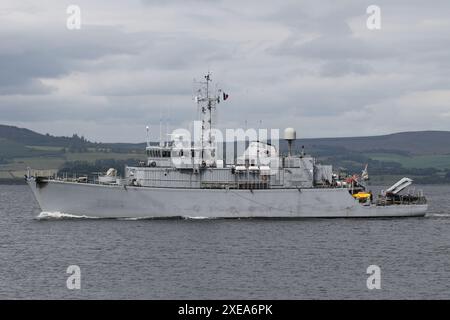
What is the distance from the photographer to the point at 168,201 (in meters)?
63.4

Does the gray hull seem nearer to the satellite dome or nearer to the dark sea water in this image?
the dark sea water

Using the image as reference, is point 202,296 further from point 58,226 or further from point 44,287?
point 58,226

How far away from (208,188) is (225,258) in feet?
54.3

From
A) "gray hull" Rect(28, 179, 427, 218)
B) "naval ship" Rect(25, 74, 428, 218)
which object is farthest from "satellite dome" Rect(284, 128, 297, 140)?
"gray hull" Rect(28, 179, 427, 218)

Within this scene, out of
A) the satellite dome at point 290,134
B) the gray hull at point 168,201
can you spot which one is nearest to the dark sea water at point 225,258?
the gray hull at point 168,201

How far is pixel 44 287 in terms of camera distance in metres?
40.5

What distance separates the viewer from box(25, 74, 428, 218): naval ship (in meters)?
63.2

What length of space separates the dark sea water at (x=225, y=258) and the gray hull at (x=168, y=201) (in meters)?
1.02

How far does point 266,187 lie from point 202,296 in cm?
2849

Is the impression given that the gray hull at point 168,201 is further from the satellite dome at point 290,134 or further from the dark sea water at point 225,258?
the satellite dome at point 290,134

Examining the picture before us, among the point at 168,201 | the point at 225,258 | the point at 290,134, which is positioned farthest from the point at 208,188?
the point at 225,258

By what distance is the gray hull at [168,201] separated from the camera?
6300cm
